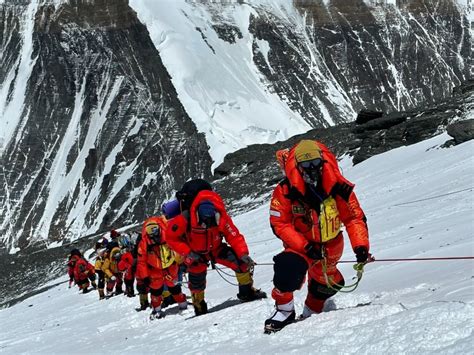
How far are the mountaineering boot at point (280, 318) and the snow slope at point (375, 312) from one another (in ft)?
0.42

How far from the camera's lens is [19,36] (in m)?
97.3

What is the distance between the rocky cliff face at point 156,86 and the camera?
7575 cm

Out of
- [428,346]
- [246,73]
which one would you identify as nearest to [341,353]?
[428,346]

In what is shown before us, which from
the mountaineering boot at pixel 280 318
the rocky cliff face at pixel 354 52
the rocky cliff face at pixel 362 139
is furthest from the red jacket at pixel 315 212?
the rocky cliff face at pixel 354 52

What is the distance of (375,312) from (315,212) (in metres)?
1.07

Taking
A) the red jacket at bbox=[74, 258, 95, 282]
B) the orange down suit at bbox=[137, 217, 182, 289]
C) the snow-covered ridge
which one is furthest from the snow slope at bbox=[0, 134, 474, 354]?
the snow-covered ridge

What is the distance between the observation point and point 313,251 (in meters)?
5.51

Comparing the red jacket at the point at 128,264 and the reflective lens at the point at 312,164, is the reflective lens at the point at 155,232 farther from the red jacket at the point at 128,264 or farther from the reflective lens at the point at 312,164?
the reflective lens at the point at 312,164

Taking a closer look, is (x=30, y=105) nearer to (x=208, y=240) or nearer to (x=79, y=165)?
(x=79, y=165)

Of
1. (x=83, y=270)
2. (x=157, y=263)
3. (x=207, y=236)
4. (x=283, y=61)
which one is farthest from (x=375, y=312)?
(x=283, y=61)

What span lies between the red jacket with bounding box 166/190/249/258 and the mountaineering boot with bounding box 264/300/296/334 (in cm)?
195

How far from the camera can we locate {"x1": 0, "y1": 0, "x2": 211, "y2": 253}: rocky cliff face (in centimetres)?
7375

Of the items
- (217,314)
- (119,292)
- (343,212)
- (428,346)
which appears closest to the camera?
(428,346)

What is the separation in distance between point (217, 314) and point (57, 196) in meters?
77.7
